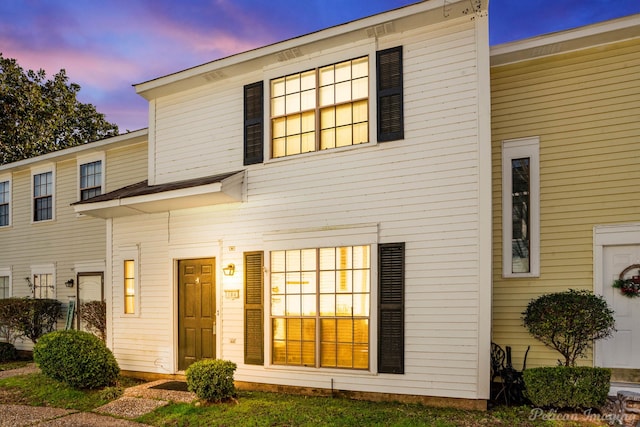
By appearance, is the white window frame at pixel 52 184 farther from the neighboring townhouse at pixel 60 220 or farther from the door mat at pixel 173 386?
the door mat at pixel 173 386

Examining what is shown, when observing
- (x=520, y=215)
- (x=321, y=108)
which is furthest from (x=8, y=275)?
(x=520, y=215)

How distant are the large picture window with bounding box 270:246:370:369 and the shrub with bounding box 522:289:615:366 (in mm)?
2426

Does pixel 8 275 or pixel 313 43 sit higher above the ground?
pixel 313 43

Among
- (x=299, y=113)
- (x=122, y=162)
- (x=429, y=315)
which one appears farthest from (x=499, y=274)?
(x=122, y=162)

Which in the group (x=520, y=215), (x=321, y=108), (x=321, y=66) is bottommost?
(x=520, y=215)

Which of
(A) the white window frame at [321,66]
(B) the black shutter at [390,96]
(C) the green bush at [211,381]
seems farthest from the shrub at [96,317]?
(B) the black shutter at [390,96]

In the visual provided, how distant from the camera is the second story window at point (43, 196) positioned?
42.3 ft

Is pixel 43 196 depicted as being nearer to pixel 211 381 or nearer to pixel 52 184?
pixel 52 184

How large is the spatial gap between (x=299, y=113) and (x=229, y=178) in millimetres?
1583

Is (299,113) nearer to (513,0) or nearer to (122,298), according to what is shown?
(122,298)

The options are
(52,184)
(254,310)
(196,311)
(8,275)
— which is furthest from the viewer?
(8,275)

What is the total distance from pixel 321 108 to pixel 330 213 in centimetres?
172

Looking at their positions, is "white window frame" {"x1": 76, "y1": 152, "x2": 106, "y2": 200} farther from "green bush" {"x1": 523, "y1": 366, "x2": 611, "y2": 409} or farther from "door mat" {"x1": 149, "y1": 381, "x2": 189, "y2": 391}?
"green bush" {"x1": 523, "y1": 366, "x2": 611, "y2": 409}

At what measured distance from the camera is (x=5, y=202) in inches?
555
